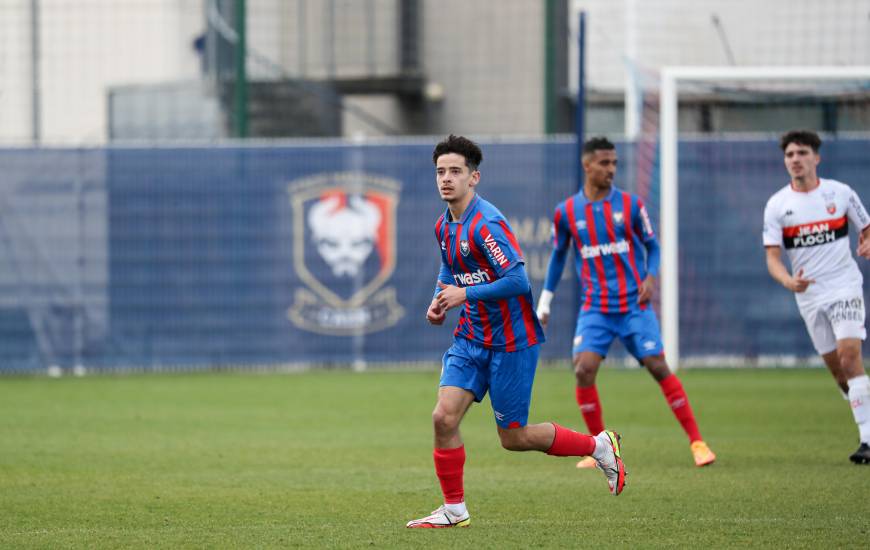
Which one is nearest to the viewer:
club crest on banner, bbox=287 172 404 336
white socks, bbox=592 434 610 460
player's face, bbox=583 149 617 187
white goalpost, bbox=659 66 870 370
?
white socks, bbox=592 434 610 460

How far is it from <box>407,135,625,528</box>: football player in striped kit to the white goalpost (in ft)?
30.9

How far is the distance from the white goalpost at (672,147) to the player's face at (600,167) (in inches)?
267

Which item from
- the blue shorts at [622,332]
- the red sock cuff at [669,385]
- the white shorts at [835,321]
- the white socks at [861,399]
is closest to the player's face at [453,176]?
the blue shorts at [622,332]

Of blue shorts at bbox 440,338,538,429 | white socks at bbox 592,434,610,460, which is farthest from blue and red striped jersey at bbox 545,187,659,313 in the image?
blue shorts at bbox 440,338,538,429

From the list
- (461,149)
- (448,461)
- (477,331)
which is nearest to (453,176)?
(461,149)

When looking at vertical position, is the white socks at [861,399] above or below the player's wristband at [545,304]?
below

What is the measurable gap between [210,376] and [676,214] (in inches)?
252

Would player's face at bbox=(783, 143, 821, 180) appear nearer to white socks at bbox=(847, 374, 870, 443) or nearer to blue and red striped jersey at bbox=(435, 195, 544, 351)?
white socks at bbox=(847, 374, 870, 443)

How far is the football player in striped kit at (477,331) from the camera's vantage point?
7.42 m

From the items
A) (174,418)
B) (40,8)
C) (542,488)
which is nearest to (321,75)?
(40,8)

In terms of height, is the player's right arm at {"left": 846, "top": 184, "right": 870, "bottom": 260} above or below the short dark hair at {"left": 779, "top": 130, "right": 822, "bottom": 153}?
below

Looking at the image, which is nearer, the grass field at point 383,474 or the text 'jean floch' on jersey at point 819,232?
the grass field at point 383,474

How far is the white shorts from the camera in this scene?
10.0 m

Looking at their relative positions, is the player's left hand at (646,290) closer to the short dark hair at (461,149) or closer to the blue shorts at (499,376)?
the blue shorts at (499,376)
